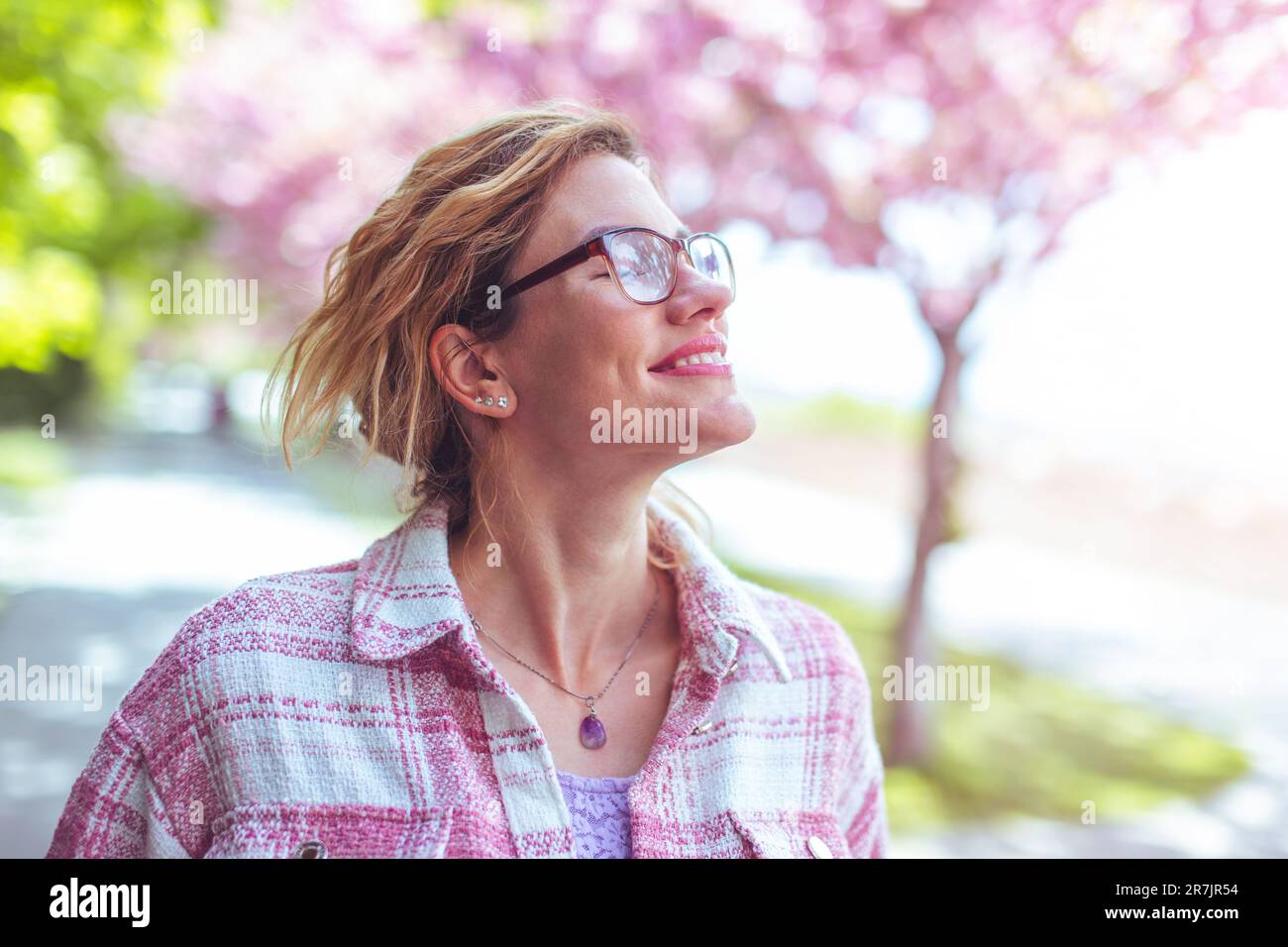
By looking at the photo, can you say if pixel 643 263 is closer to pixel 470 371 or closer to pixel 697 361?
pixel 697 361

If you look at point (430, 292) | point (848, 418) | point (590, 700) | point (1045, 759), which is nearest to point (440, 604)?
point (590, 700)

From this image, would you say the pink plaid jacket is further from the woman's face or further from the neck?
the woman's face

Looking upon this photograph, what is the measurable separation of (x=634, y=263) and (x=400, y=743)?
2.65 ft

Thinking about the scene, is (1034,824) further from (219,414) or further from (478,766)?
(219,414)

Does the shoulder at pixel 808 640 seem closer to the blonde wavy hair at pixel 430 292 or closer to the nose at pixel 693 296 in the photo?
the blonde wavy hair at pixel 430 292

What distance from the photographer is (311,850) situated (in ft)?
4.93

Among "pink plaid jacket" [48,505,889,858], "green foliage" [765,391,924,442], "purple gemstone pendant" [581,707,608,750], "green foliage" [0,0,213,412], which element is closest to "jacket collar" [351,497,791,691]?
"pink plaid jacket" [48,505,889,858]

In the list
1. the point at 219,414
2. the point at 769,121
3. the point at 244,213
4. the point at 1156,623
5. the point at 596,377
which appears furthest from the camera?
the point at 219,414

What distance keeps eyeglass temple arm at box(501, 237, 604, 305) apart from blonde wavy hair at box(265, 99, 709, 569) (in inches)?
1.5

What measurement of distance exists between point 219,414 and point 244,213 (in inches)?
481

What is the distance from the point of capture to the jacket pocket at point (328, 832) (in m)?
1.49

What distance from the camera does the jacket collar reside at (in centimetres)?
163
